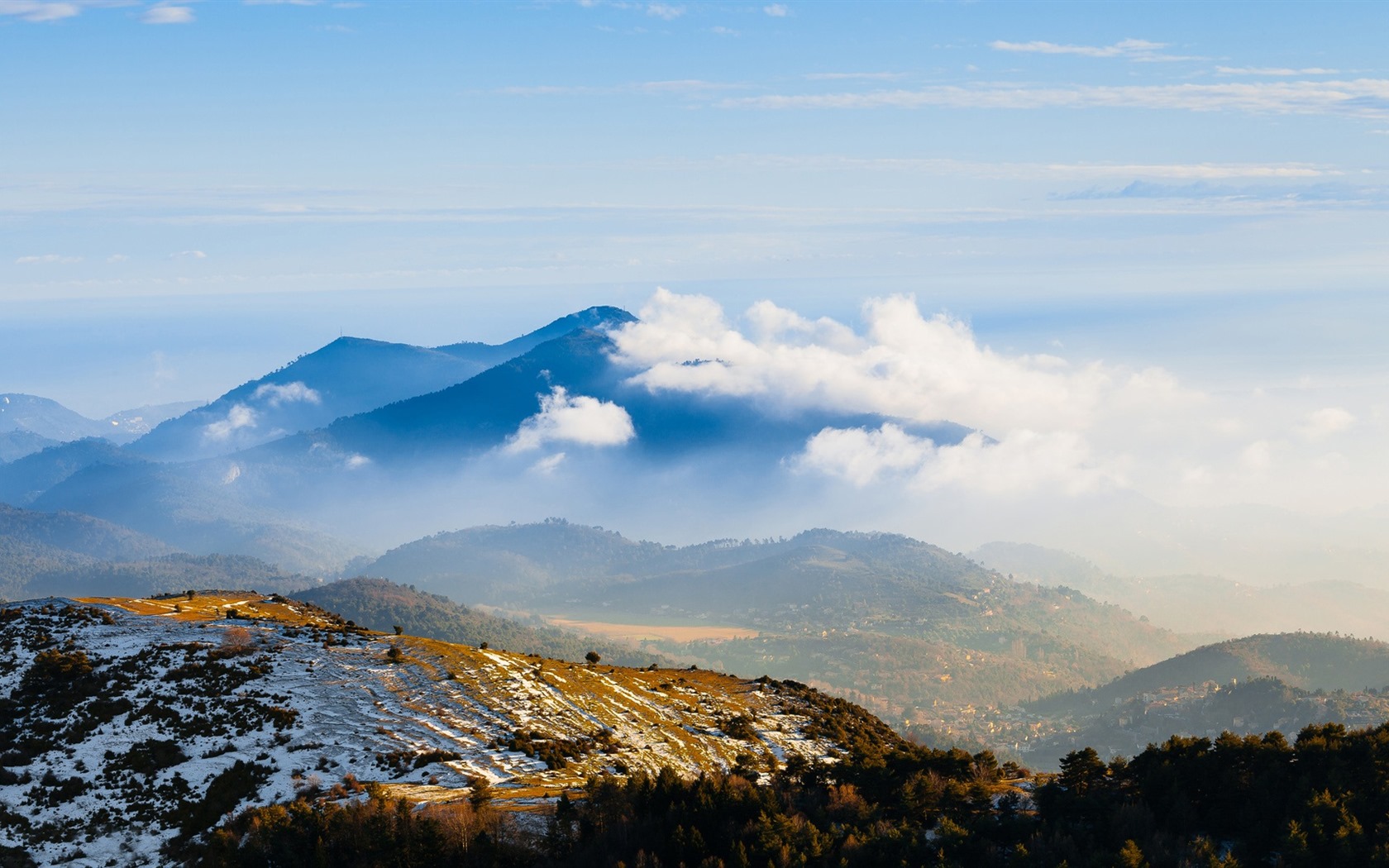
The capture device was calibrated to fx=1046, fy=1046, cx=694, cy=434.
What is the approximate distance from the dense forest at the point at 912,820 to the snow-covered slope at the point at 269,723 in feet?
15.6

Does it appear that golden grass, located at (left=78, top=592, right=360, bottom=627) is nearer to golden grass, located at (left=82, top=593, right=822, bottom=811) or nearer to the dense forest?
golden grass, located at (left=82, top=593, right=822, bottom=811)

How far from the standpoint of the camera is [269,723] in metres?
69.2

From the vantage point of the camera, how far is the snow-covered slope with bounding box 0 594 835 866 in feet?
198

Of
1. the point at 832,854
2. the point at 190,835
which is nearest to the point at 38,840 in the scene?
the point at 190,835

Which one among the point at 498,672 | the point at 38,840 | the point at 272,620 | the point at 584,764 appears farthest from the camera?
the point at 272,620

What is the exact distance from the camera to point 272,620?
9144 centimetres

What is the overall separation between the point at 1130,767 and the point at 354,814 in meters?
53.9

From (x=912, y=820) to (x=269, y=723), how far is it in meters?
42.2

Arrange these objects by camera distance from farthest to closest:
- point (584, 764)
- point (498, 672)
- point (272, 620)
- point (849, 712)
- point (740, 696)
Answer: point (849, 712) → point (740, 696) → point (272, 620) → point (498, 672) → point (584, 764)

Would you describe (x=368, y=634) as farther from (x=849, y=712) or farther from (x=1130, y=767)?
(x=1130, y=767)

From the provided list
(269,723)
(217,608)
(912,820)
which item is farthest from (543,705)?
(217,608)

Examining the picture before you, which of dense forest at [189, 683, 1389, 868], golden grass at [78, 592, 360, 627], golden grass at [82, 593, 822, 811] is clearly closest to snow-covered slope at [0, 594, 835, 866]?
golden grass at [82, 593, 822, 811]

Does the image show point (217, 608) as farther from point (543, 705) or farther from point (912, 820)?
point (912, 820)

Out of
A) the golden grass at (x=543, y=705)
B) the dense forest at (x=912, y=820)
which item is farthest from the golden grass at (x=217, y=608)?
the dense forest at (x=912, y=820)
